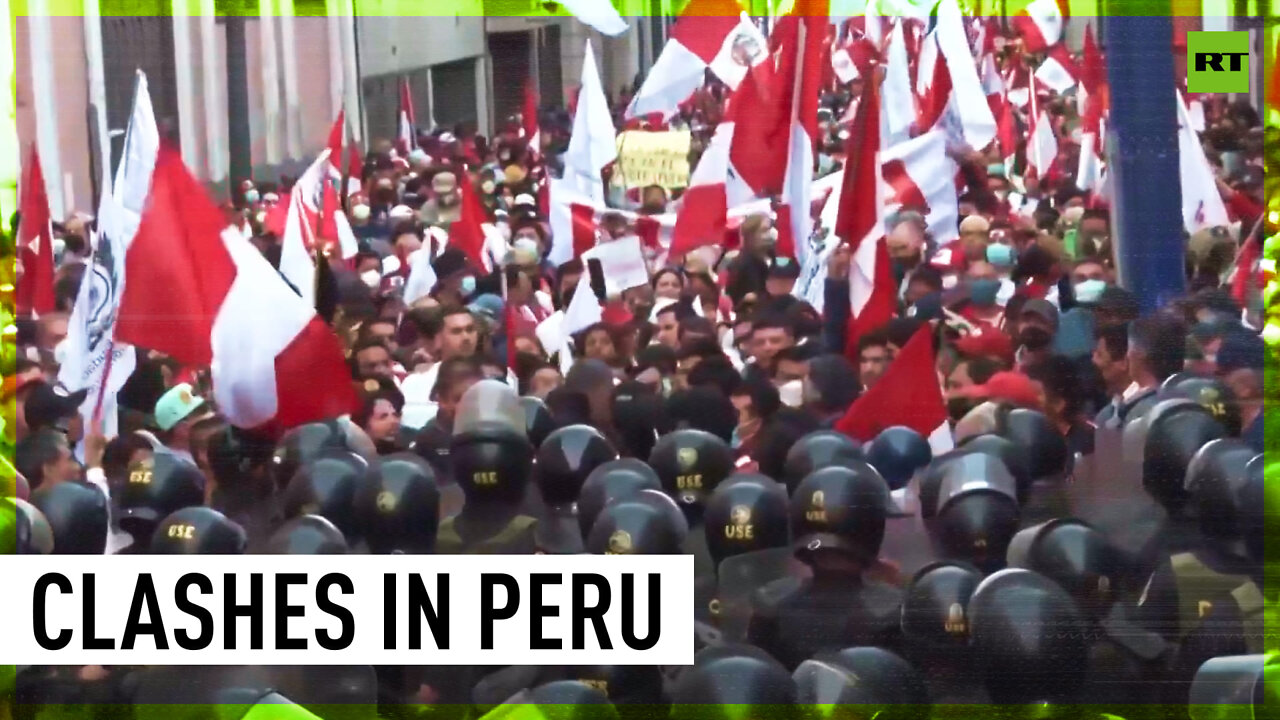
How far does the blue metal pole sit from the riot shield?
2.55ft

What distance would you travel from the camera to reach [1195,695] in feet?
11.7

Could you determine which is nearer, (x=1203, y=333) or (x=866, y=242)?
(x=1203, y=333)

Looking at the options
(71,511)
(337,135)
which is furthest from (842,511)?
(71,511)

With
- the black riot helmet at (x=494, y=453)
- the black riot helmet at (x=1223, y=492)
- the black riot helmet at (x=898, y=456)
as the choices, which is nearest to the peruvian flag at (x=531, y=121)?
the black riot helmet at (x=494, y=453)

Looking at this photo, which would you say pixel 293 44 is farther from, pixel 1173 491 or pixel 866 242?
pixel 1173 491

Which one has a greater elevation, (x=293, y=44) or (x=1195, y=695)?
(x=293, y=44)

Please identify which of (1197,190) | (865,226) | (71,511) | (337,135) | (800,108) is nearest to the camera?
(1197,190)

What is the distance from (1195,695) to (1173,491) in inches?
14.7

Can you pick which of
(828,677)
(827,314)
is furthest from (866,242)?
(828,677)

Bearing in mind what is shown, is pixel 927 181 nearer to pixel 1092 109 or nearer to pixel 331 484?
pixel 1092 109

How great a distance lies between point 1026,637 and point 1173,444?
431mm

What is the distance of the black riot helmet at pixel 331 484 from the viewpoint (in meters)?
3.58

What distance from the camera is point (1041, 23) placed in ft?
11.9

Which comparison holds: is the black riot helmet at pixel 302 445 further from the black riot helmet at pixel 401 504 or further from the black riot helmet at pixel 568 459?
the black riot helmet at pixel 568 459
